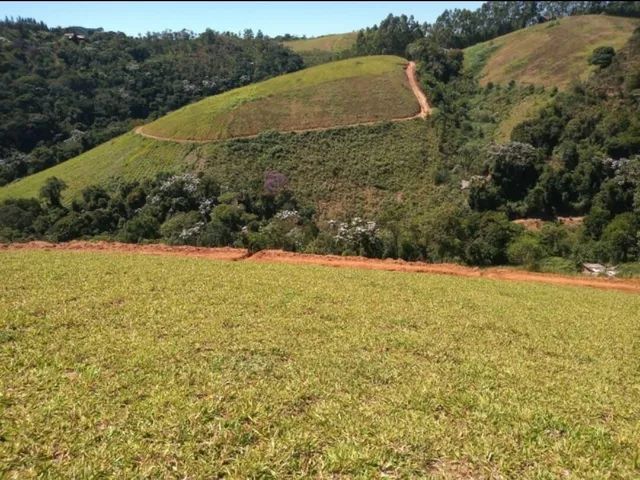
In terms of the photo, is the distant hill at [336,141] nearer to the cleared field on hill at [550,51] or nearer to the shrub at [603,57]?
the cleared field on hill at [550,51]

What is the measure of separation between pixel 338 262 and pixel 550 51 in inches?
3974

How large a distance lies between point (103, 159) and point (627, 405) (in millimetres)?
88946

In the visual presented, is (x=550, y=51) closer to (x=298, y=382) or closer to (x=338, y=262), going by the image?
(x=338, y=262)

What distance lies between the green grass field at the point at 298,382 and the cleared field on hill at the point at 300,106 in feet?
230

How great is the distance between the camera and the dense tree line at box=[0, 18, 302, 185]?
353 feet

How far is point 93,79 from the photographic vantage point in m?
138

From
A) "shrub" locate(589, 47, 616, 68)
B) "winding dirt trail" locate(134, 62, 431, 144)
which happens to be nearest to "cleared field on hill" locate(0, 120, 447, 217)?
"winding dirt trail" locate(134, 62, 431, 144)

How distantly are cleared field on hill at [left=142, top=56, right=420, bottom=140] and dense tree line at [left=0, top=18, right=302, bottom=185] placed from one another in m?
26.0

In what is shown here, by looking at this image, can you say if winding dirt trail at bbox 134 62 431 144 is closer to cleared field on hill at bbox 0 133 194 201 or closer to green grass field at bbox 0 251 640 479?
cleared field on hill at bbox 0 133 194 201

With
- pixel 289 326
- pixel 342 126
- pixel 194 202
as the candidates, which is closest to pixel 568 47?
pixel 342 126

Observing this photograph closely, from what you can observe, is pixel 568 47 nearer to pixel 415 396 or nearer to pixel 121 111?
pixel 121 111

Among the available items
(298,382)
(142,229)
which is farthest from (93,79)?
(298,382)

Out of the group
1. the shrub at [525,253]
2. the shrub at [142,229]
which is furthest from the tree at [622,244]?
the shrub at [142,229]

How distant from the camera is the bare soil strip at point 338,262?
28.3m
